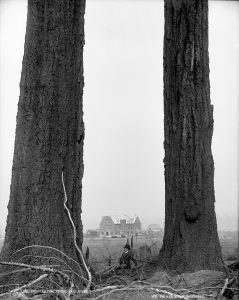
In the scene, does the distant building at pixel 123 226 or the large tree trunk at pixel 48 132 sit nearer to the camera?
the large tree trunk at pixel 48 132

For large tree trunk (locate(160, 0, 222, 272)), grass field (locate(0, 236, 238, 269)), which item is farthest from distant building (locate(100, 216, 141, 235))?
large tree trunk (locate(160, 0, 222, 272))

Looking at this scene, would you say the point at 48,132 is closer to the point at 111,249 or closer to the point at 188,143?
the point at 188,143

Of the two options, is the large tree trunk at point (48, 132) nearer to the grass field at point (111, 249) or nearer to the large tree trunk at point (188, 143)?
the large tree trunk at point (188, 143)

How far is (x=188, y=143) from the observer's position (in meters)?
7.04

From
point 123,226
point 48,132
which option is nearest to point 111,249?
point 123,226

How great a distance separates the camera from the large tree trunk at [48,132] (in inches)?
217

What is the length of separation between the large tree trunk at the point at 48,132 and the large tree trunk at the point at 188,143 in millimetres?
1667

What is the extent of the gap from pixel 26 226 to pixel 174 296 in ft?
6.93

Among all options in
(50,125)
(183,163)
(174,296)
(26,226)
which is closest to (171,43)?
(183,163)

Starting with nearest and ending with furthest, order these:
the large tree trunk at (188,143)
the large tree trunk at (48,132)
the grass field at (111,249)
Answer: the large tree trunk at (48,132), the large tree trunk at (188,143), the grass field at (111,249)

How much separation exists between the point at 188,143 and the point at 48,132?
2295 mm

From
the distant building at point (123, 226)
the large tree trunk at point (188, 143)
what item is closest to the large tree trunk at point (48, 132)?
the large tree trunk at point (188, 143)

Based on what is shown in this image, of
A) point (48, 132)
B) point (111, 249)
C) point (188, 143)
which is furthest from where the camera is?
point (111, 249)

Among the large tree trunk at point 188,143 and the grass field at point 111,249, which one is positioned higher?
the large tree trunk at point 188,143
